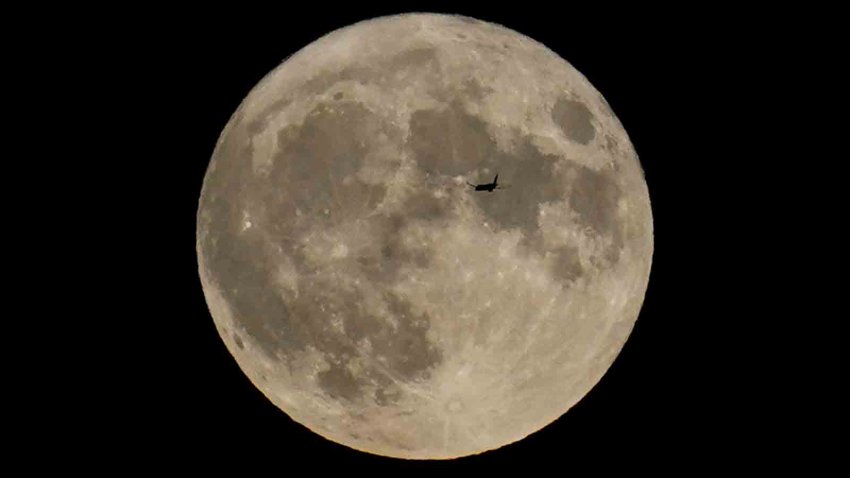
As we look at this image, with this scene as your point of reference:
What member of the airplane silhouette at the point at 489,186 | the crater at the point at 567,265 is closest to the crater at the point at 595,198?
the crater at the point at 567,265

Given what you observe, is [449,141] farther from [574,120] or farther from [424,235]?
[574,120]

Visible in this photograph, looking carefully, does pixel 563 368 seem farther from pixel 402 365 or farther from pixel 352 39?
pixel 352 39

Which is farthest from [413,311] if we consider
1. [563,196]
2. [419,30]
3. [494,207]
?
[419,30]

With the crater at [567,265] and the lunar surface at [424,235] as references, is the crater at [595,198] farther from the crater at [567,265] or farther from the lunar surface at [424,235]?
the crater at [567,265]

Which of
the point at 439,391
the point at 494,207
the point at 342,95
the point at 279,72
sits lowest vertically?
the point at 439,391

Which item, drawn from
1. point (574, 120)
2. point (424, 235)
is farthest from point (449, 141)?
point (574, 120)

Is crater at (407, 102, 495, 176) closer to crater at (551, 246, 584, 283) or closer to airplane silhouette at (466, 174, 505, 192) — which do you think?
airplane silhouette at (466, 174, 505, 192)

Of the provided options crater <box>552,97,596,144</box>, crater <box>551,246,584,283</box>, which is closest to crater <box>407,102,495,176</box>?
crater <box>552,97,596,144</box>
